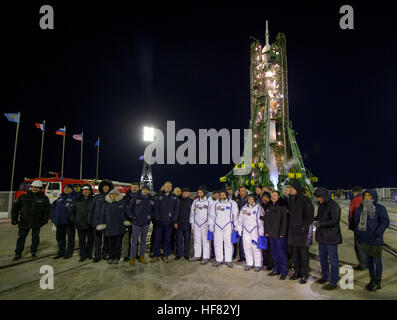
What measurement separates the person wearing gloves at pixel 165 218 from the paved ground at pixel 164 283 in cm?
50

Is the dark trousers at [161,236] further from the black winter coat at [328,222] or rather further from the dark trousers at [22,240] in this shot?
the black winter coat at [328,222]

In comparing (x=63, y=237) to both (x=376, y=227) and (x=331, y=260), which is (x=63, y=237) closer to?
(x=331, y=260)

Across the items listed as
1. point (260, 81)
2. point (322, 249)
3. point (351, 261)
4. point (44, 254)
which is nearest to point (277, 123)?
point (260, 81)

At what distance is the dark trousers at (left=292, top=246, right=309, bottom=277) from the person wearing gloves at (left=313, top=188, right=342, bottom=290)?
0.32 m

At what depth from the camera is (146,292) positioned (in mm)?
4094

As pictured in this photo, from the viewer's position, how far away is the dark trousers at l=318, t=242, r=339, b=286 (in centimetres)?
438

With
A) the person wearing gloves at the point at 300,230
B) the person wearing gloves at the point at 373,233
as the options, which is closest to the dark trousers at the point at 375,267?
the person wearing gloves at the point at 373,233

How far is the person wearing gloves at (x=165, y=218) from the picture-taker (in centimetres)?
636

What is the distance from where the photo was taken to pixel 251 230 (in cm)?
576

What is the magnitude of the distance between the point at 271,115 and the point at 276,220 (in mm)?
18575

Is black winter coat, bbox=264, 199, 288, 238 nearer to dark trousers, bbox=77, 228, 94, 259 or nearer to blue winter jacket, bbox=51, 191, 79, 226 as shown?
dark trousers, bbox=77, 228, 94, 259

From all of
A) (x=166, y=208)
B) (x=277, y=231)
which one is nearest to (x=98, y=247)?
(x=166, y=208)

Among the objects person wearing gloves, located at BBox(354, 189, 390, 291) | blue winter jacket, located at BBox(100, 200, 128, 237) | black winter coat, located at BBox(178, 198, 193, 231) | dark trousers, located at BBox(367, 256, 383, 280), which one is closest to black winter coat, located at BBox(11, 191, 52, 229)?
blue winter jacket, located at BBox(100, 200, 128, 237)
